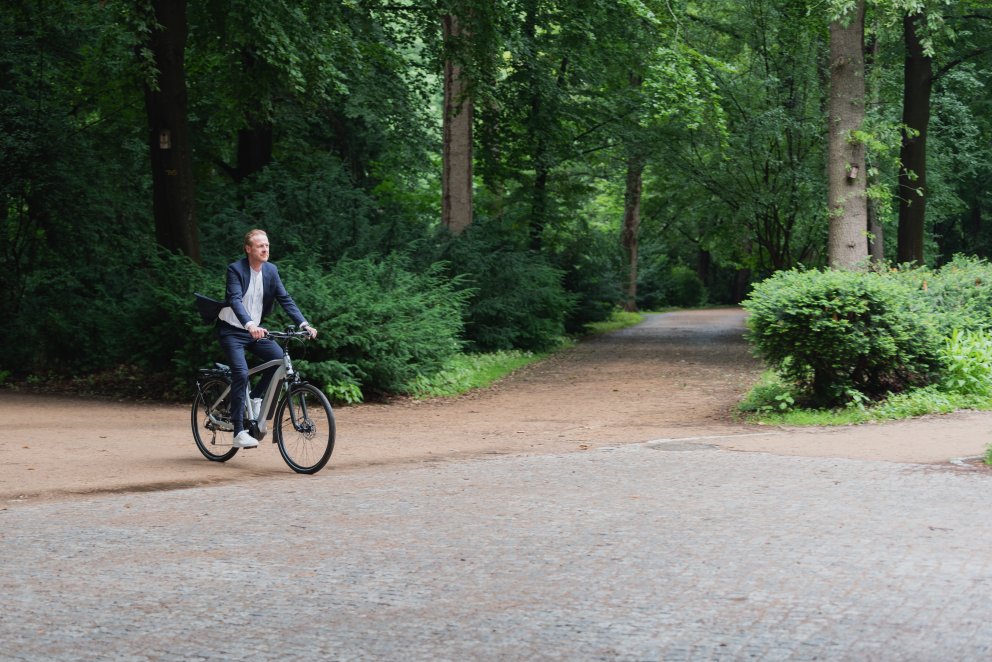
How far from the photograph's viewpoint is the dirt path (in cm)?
933

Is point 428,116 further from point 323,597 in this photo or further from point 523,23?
A: point 323,597

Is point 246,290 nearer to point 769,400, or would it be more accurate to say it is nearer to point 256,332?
point 256,332

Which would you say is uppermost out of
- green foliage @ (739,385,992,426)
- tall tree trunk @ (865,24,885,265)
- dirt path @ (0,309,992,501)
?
tall tree trunk @ (865,24,885,265)

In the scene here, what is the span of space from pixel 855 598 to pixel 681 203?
30.3 metres

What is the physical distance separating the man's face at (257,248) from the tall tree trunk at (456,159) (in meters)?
13.5

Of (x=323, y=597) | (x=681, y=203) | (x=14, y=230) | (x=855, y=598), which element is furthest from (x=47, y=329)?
(x=681, y=203)

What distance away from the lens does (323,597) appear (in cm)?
530

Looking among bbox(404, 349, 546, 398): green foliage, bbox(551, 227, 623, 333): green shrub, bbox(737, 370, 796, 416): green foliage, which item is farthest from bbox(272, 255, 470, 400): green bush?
bbox(551, 227, 623, 333): green shrub

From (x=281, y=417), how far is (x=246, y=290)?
3.79ft

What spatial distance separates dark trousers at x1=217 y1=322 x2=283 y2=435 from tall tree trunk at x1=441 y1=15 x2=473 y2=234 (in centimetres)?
1356

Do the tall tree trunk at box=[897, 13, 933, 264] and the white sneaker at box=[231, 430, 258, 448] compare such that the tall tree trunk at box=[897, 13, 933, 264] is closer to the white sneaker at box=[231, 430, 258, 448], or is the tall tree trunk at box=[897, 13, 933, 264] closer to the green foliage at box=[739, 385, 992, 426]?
the green foliage at box=[739, 385, 992, 426]

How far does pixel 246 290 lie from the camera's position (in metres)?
9.54

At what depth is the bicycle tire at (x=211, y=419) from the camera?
981 cm

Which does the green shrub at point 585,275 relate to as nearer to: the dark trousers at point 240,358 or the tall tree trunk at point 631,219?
the tall tree trunk at point 631,219
